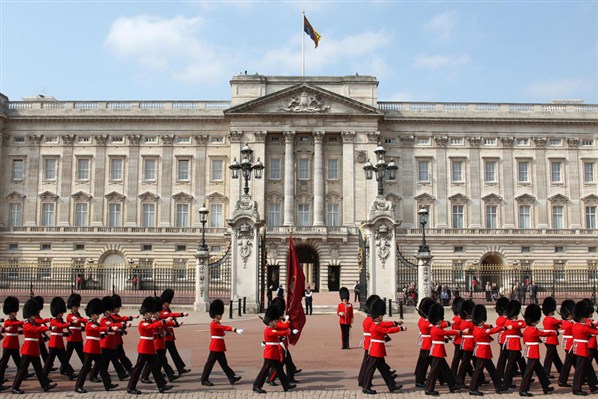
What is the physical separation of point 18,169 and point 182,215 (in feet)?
48.1

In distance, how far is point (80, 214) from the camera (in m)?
52.6

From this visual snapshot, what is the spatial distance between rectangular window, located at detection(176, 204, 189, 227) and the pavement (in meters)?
30.5

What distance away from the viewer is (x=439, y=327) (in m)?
11.5

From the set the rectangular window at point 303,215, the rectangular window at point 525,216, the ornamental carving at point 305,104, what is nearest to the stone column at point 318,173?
the rectangular window at point 303,215

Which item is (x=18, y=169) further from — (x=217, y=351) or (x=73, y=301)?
(x=217, y=351)

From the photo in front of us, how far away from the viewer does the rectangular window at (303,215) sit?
2026 inches

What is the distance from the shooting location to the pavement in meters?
11.3

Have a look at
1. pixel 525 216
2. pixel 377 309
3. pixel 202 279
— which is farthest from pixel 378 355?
pixel 525 216

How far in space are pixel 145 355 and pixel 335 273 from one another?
3872 cm

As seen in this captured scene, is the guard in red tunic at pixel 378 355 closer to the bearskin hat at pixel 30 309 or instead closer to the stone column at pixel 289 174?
the bearskin hat at pixel 30 309

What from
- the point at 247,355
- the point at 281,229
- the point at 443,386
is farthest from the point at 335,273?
the point at 443,386

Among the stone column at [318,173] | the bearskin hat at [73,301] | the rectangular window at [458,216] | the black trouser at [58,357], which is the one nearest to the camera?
the black trouser at [58,357]

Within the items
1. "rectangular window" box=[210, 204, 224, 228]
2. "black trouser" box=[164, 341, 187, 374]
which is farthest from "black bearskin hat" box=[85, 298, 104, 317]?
"rectangular window" box=[210, 204, 224, 228]

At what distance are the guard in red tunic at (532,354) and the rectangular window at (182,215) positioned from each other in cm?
4306
